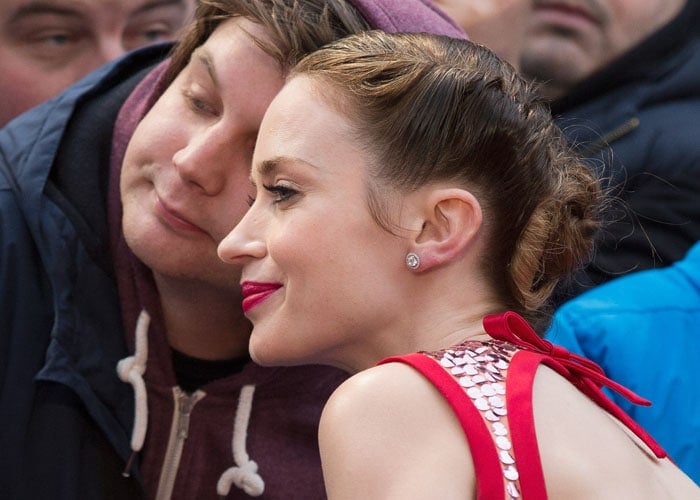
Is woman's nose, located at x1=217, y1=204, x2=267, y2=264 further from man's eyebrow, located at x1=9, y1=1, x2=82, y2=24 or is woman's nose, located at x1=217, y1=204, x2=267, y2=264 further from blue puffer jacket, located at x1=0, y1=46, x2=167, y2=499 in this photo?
man's eyebrow, located at x1=9, y1=1, x2=82, y2=24

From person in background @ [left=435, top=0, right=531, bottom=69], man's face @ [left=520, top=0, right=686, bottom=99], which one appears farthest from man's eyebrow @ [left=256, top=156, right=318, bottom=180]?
man's face @ [left=520, top=0, right=686, bottom=99]

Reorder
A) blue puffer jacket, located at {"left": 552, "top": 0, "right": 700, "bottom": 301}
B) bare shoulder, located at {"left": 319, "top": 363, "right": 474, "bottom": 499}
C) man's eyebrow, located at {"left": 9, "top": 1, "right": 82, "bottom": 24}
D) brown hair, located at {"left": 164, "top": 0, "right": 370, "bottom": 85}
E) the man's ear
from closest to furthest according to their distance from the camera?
bare shoulder, located at {"left": 319, "top": 363, "right": 474, "bottom": 499} < the man's ear < brown hair, located at {"left": 164, "top": 0, "right": 370, "bottom": 85} < blue puffer jacket, located at {"left": 552, "top": 0, "right": 700, "bottom": 301} < man's eyebrow, located at {"left": 9, "top": 1, "right": 82, "bottom": 24}

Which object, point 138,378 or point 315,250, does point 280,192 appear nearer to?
point 315,250

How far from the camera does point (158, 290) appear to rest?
8.20 feet

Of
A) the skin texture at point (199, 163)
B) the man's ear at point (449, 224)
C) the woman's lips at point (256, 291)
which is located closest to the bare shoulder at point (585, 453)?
the man's ear at point (449, 224)

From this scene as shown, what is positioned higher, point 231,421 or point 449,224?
point 449,224

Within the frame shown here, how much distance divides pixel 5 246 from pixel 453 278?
99cm

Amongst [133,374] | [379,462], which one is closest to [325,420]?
[379,462]

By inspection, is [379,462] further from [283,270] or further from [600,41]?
[600,41]

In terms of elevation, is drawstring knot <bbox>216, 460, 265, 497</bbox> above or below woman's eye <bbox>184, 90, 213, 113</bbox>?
below

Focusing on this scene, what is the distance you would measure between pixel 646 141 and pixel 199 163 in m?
1.21

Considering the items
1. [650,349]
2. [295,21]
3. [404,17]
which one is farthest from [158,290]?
[650,349]

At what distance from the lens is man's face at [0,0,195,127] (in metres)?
3.28

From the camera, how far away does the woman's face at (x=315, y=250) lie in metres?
1.80
